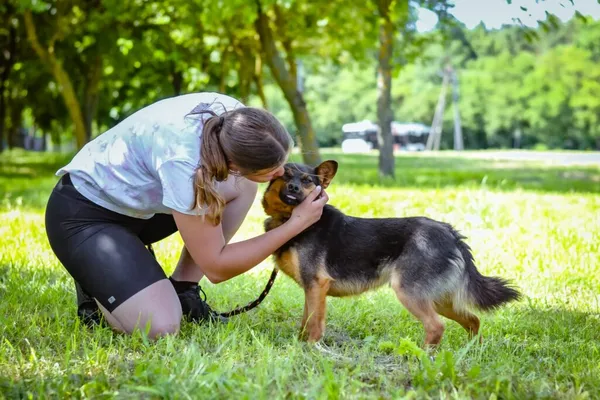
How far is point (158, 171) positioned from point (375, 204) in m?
5.83

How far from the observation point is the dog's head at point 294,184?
4566 millimetres

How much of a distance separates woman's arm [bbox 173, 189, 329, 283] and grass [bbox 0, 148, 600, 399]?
390 mm

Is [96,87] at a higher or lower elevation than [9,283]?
higher

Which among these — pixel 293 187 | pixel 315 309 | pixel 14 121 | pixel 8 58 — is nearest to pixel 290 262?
pixel 315 309

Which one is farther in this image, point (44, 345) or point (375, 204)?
point (375, 204)

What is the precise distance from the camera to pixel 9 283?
5.58 meters

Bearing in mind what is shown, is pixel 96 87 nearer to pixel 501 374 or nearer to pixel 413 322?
pixel 413 322

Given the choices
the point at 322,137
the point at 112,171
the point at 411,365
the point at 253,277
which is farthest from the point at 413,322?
the point at 322,137

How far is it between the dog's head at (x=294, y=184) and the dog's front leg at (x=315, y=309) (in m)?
0.52

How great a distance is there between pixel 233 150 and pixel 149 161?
2.05 ft

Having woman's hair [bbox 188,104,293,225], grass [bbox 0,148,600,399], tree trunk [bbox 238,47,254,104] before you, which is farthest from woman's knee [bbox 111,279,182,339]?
tree trunk [bbox 238,47,254,104]

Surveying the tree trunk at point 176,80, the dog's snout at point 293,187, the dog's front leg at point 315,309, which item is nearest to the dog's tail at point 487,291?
the dog's front leg at point 315,309

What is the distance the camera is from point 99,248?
446 centimetres

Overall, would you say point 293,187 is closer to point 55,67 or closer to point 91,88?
point 55,67
